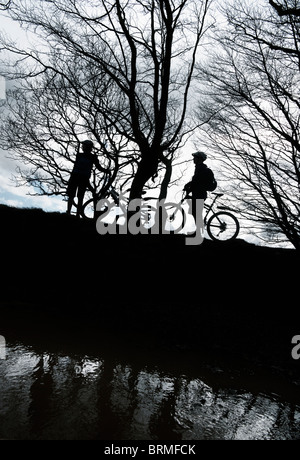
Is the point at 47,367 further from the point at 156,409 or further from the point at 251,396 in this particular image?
the point at 251,396

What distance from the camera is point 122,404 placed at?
10.1 feet

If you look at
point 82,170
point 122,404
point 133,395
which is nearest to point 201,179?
point 82,170

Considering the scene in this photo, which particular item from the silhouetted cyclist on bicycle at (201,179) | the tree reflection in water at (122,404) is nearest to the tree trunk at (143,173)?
the silhouetted cyclist on bicycle at (201,179)

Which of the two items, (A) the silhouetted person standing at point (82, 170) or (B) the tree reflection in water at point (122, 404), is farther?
(A) the silhouetted person standing at point (82, 170)

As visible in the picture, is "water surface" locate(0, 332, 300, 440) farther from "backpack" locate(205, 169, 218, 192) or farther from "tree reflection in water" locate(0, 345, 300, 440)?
"backpack" locate(205, 169, 218, 192)

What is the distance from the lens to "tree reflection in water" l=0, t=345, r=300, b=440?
8.64 feet

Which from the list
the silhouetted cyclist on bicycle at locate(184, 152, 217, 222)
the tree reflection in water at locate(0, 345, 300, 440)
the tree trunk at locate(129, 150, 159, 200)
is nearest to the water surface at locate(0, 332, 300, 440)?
the tree reflection in water at locate(0, 345, 300, 440)

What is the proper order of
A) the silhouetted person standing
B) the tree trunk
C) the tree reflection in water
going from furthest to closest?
the tree trunk → the silhouetted person standing → the tree reflection in water

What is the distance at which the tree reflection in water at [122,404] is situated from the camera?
2.63 metres

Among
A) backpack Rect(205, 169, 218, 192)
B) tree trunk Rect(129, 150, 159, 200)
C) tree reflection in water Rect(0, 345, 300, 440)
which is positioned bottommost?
tree reflection in water Rect(0, 345, 300, 440)

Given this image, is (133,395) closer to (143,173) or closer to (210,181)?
(210,181)

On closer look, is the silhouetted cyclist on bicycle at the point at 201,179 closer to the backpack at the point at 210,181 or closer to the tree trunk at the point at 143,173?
the backpack at the point at 210,181

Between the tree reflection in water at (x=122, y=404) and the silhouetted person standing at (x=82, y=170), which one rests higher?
the silhouetted person standing at (x=82, y=170)

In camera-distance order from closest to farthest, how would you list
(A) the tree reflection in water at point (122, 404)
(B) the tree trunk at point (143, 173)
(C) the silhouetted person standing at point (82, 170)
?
(A) the tree reflection in water at point (122, 404), (C) the silhouetted person standing at point (82, 170), (B) the tree trunk at point (143, 173)
